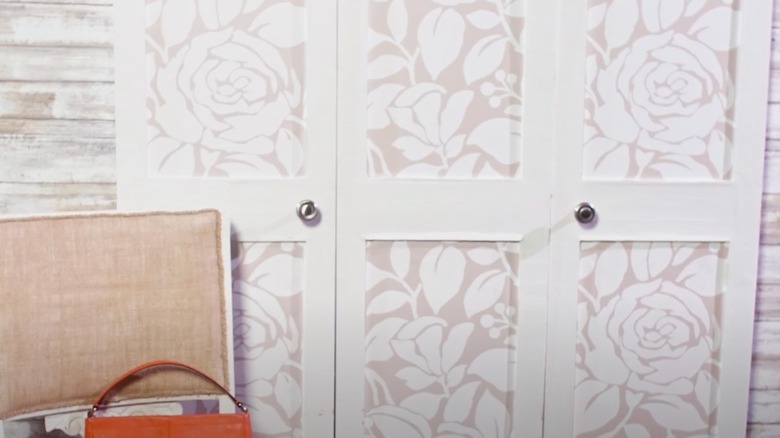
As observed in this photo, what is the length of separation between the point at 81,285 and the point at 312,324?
0.46 m

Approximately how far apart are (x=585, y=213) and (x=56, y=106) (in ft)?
3.60

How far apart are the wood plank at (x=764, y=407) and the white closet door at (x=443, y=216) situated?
1.65 ft

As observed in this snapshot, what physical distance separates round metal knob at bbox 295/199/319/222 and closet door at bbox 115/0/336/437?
1cm

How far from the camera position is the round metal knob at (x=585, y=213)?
162 cm

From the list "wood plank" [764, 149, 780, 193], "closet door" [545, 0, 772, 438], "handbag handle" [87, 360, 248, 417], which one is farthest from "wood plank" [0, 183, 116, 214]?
"wood plank" [764, 149, 780, 193]

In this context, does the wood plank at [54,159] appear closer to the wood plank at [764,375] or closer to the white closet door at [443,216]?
the white closet door at [443,216]

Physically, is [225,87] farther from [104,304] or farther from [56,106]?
[104,304]

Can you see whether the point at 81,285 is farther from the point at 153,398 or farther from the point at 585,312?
the point at 585,312

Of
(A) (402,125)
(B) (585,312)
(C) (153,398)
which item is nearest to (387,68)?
(A) (402,125)

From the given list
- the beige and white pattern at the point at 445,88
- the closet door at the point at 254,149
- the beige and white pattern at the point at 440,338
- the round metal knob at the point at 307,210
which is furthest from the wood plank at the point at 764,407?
the round metal knob at the point at 307,210

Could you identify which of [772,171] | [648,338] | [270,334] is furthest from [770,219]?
[270,334]

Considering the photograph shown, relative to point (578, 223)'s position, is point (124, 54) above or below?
above

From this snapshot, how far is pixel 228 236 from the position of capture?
5.01 feet

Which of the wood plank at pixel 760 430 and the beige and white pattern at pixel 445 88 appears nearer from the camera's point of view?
the beige and white pattern at pixel 445 88
